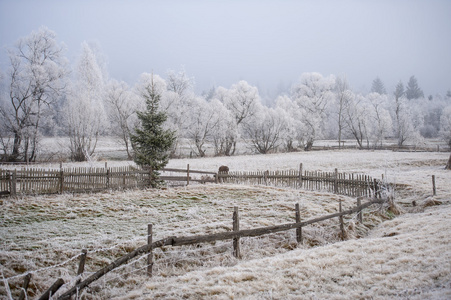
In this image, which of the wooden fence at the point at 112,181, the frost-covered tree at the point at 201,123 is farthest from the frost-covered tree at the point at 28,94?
the frost-covered tree at the point at 201,123

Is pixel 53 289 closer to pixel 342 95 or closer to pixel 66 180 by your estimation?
pixel 66 180

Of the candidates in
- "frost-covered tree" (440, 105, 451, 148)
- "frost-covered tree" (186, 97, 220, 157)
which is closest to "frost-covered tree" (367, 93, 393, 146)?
"frost-covered tree" (440, 105, 451, 148)

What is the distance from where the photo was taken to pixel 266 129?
45969mm

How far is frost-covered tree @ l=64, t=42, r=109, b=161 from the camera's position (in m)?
32.4

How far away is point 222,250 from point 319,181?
1035cm

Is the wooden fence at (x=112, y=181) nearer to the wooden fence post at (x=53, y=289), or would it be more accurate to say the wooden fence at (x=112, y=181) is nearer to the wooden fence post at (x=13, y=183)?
the wooden fence post at (x=13, y=183)

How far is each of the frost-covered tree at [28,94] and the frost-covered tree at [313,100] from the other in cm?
3850

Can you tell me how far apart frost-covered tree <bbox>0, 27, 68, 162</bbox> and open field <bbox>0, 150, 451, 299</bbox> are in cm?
2153

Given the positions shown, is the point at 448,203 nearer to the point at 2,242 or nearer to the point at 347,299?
the point at 347,299

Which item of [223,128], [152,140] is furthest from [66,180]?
[223,128]

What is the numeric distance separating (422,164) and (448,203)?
1911 centimetres

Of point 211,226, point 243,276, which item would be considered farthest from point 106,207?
point 243,276

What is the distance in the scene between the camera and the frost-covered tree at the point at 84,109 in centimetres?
3238

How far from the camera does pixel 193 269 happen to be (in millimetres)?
6621
